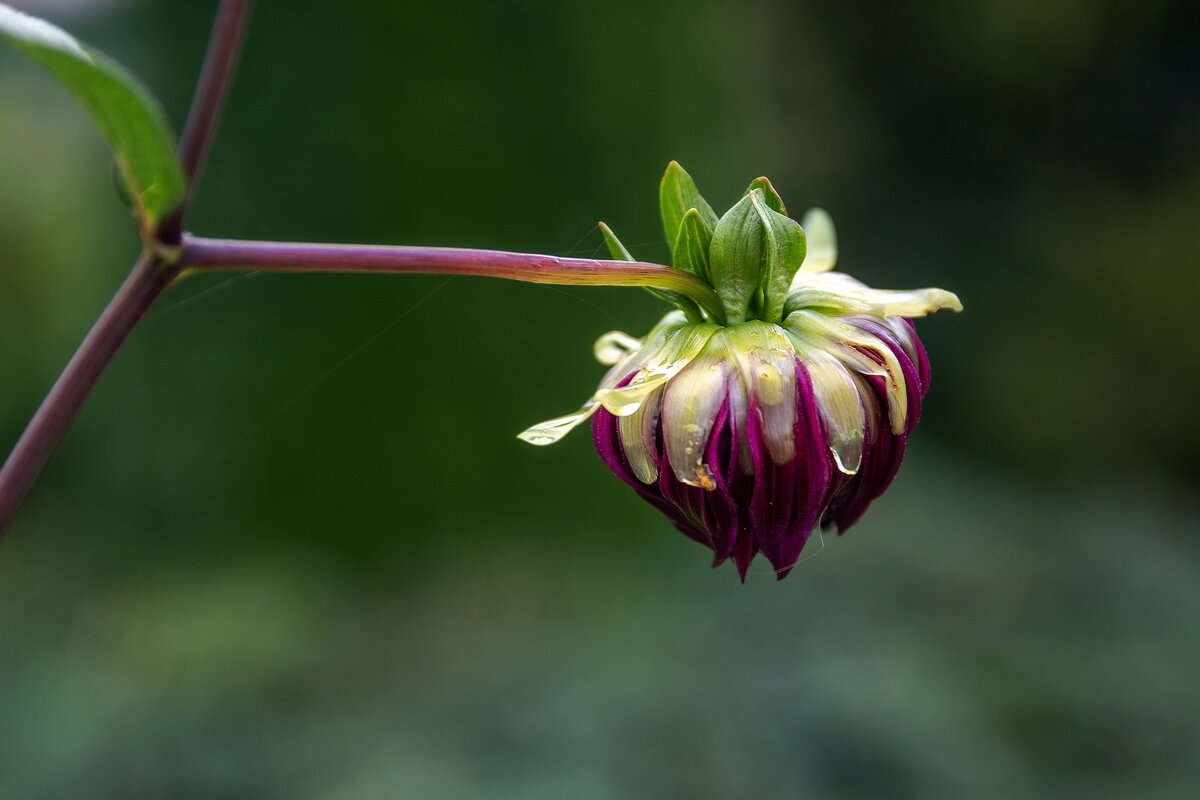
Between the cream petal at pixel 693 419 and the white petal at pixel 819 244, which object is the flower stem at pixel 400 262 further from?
the white petal at pixel 819 244

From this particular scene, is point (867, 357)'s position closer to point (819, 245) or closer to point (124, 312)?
point (819, 245)

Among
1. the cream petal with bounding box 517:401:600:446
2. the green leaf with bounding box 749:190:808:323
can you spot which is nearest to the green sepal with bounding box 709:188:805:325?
the green leaf with bounding box 749:190:808:323

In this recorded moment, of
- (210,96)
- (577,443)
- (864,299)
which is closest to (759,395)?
(864,299)

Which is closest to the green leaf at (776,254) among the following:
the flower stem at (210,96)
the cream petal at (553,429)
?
the cream petal at (553,429)

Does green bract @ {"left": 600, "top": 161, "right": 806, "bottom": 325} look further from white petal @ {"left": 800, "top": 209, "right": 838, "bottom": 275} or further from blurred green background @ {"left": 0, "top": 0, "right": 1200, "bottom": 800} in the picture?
blurred green background @ {"left": 0, "top": 0, "right": 1200, "bottom": 800}

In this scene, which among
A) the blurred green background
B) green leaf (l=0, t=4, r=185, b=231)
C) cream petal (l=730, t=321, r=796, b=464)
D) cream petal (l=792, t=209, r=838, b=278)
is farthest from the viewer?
the blurred green background

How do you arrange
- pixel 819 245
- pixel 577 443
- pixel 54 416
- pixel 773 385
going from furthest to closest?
pixel 577 443 → pixel 819 245 → pixel 773 385 → pixel 54 416
